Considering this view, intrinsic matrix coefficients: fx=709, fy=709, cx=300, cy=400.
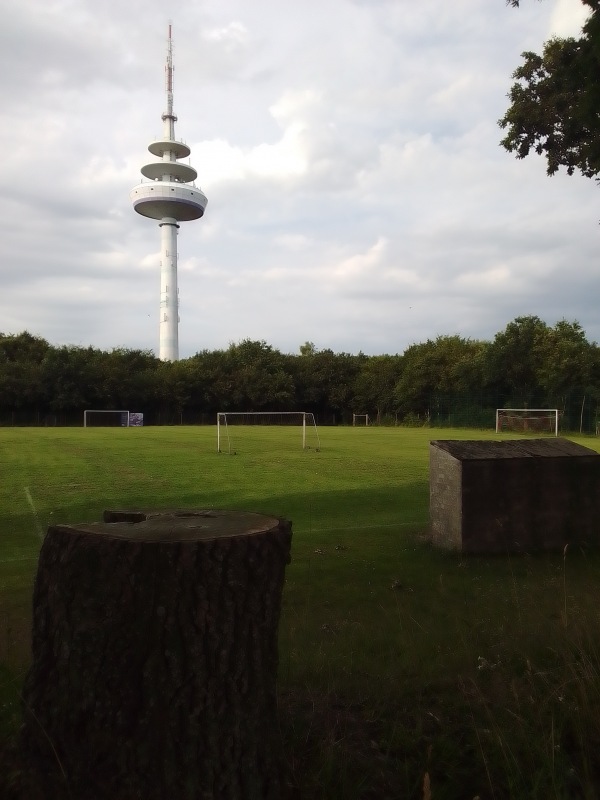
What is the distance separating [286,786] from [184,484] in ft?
41.9

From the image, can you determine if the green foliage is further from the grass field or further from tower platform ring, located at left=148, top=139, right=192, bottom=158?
tower platform ring, located at left=148, top=139, right=192, bottom=158

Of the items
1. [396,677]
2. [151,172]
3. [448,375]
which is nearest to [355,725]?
[396,677]

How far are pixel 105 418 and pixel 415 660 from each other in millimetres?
56111

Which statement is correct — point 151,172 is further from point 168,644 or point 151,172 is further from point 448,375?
point 168,644

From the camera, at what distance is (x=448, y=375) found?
189 ft

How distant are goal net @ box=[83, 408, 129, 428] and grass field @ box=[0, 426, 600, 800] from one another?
45962mm

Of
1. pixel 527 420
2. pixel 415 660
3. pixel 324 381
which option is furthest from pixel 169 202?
pixel 415 660

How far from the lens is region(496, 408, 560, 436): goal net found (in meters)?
45.8

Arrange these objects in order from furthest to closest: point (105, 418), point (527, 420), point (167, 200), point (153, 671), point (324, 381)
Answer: point (167, 200)
point (324, 381)
point (105, 418)
point (527, 420)
point (153, 671)

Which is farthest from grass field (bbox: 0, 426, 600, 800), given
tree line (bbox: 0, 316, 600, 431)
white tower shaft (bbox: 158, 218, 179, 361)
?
white tower shaft (bbox: 158, 218, 179, 361)

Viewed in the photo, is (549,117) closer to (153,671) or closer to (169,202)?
(153,671)

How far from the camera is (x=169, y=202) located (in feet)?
318

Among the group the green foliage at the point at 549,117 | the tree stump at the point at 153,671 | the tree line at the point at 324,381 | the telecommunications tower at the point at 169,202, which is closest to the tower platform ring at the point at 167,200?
the telecommunications tower at the point at 169,202

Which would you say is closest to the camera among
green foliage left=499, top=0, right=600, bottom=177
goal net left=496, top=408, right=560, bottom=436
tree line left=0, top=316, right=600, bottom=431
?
green foliage left=499, top=0, right=600, bottom=177
